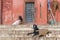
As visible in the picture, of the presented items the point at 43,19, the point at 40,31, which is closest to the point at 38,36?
the point at 40,31

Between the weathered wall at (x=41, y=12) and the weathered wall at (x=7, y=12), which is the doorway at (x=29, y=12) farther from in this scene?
the weathered wall at (x=7, y=12)

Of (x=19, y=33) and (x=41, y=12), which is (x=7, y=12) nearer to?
(x=41, y=12)

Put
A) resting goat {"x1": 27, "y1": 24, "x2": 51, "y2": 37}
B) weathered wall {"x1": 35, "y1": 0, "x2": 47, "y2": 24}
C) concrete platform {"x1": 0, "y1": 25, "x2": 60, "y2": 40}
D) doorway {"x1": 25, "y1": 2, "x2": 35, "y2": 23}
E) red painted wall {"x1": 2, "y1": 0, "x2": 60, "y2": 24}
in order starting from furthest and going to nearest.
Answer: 1. doorway {"x1": 25, "y1": 2, "x2": 35, "y2": 23}
2. red painted wall {"x1": 2, "y1": 0, "x2": 60, "y2": 24}
3. weathered wall {"x1": 35, "y1": 0, "x2": 47, "y2": 24}
4. resting goat {"x1": 27, "y1": 24, "x2": 51, "y2": 37}
5. concrete platform {"x1": 0, "y1": 25, "x2": 60, "y2": 40}

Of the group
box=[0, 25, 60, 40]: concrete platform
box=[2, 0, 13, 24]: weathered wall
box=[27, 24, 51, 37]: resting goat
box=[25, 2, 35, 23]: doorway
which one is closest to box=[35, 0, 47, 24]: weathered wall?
box=[25, 2, 35, 23]: doorway

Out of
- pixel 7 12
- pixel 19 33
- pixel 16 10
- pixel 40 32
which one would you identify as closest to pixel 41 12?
pixel 16 10

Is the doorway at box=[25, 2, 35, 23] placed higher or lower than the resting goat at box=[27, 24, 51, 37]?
higher

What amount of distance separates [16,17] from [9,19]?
1.48 ft

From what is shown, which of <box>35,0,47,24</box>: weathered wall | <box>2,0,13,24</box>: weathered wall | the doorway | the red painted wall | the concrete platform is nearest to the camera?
the concrete platform

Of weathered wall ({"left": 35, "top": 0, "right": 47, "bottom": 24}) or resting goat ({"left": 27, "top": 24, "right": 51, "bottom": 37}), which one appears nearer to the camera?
resting goat ({"left": 27, "top": 24, "right": 51, "bottom": 37})

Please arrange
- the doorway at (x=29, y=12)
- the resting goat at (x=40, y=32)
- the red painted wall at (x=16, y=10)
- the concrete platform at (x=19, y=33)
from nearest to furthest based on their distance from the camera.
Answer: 1. the concrete platform at (x=19, y=33)
2. the resting goat at (x=40, y=32)
3. the red painted wall at (x=16, y=10)
4. the doorway at (x=29, y=12)

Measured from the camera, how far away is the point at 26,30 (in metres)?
14.1

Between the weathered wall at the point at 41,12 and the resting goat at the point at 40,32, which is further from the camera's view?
the weathered wall at the point at 41,12

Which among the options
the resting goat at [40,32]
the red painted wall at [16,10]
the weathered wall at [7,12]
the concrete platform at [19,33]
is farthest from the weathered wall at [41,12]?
the resting goat at [40,32]

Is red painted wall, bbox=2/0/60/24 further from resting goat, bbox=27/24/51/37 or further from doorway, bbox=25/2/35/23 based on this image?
resting goat, bbox=27/24/51/37
